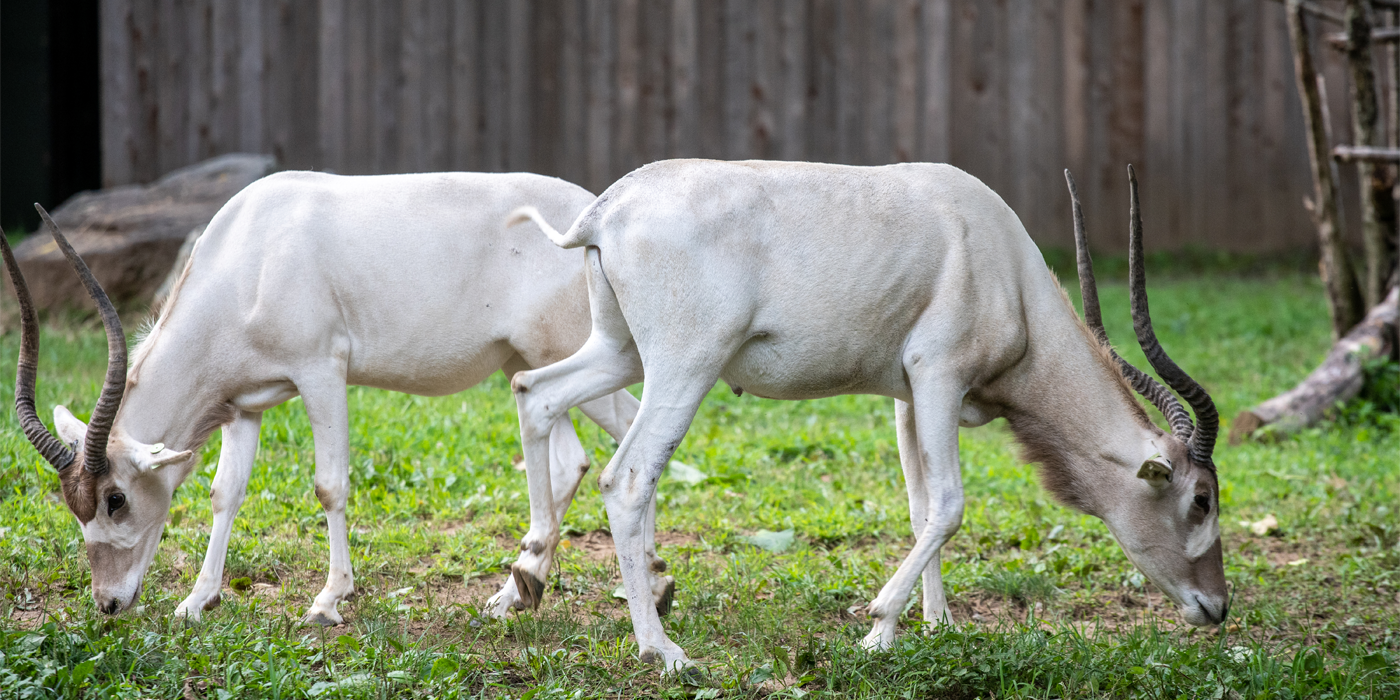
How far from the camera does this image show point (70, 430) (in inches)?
170

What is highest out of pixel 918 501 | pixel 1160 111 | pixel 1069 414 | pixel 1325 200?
pixel 1160 111

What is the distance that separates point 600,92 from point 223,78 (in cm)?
373

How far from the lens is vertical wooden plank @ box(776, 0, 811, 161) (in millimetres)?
12445

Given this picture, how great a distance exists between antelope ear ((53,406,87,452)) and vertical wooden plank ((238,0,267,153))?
28.2ft

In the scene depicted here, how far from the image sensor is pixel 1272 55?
12094 millimetres

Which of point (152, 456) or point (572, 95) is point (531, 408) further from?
point (572, 95)

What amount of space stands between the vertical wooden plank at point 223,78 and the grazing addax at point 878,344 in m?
9.27

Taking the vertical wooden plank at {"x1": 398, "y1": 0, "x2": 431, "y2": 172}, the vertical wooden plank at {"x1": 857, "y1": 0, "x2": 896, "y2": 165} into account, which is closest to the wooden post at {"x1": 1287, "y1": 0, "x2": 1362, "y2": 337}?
the vertical wooden plank at {"x1": 857, "y1": 0, "x2": 896, "y2": 165}

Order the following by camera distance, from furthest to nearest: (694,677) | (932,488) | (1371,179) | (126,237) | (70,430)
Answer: (126,237) → (1371,179) → (70,430) → (932,488) → (694,677)

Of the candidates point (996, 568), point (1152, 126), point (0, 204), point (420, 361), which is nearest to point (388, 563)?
point (420, 361)

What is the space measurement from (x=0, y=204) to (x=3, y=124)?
3.09 feet

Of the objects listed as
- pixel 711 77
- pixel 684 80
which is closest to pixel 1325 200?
pixel 711 77

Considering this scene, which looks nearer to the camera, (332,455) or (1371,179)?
(332,455)

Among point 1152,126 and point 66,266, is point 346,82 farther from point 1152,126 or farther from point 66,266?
point 1152,126
